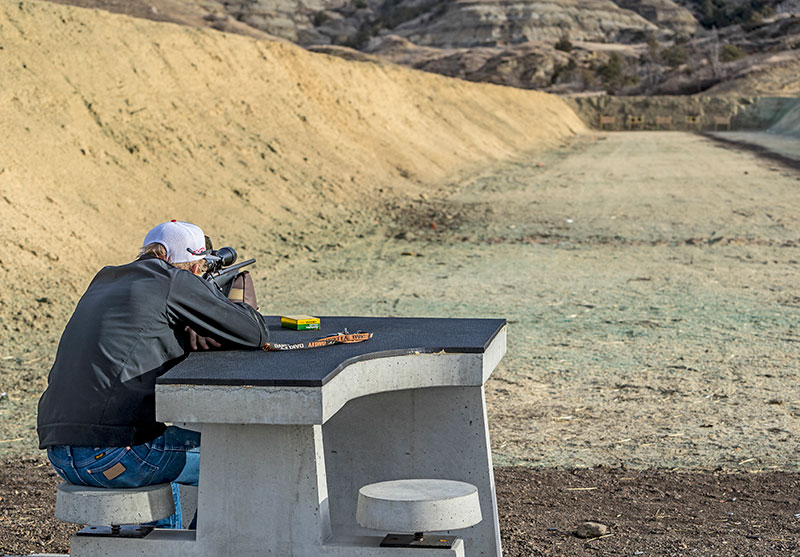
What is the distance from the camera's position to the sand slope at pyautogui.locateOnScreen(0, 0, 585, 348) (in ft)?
41.4

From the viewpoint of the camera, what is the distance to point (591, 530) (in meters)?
4.93

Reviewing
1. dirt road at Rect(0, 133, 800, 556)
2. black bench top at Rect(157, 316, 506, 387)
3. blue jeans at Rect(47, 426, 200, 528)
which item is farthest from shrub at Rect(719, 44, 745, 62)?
blue jeans at Rect(47, 426, 200, 528)

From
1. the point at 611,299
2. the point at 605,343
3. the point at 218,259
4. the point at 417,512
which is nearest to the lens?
the point at 417,512

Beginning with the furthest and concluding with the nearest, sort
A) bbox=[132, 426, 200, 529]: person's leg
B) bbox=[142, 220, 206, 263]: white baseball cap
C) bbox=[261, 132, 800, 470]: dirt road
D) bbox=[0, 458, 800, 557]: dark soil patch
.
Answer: bbox=[261, 132, 800, 470]: dirt road → bbox=[0, 458, 800, 557]: dark soil patch → bbox=[142, 220, 206, 263]: white baseball cap → bbox=[132, 426, 200, 529]: person's leg

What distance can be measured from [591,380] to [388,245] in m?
8.31

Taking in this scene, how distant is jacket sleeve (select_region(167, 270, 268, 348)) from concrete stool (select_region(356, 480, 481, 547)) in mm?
779

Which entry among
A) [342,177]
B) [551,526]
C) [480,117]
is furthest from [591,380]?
[480,117]

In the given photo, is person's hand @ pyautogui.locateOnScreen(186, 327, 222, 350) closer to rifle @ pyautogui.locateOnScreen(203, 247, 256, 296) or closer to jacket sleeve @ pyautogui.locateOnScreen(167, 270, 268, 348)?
jacket sleeve @ pyautogui.locateOnScreen(167, 270, 268, 348)

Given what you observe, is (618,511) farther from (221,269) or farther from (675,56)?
(675,56)

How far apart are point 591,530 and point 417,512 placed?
1.76 meters

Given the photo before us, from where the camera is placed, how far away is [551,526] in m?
5.09

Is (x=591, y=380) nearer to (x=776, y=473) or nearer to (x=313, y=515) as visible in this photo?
(x=776, y=473)

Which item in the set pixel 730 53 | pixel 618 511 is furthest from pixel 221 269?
pixel 730 53

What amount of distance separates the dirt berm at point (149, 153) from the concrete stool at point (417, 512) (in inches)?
161
